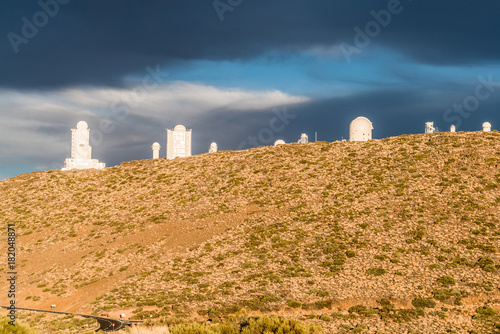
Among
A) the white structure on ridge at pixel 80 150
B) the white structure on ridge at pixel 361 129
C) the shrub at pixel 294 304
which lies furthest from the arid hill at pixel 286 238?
the white structure on ridge at pixel 80 150

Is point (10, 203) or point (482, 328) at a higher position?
point (10, 203)

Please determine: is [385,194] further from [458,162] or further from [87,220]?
[87,220]

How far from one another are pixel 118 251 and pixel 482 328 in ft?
102

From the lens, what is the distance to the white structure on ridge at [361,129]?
65875 millimetres

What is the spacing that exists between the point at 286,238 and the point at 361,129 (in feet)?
110

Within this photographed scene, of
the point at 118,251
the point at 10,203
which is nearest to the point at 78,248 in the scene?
the point at 118,251

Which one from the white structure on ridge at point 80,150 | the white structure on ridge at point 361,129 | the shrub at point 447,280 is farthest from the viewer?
the white structure on ridge at point 80,150

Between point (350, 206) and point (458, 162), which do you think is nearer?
point (350, 206)

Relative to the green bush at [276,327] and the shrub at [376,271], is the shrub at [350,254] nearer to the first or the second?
the shrub at [376,271]

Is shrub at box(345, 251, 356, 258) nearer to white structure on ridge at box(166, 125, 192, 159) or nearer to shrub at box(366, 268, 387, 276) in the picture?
shrub at box(366, 268, 387, 276)

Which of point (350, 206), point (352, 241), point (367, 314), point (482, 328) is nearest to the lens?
point (482, 328)

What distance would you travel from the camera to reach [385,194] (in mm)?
42750

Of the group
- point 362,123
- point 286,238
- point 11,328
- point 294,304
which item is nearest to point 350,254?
point 286,238

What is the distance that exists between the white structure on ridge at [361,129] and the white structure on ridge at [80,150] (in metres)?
46.2
